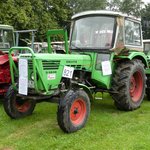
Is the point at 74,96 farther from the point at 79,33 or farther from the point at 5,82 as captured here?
the point at 5,82

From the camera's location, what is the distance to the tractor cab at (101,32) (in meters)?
6.95

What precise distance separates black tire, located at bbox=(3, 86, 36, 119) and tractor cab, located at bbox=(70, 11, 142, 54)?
1600 mm

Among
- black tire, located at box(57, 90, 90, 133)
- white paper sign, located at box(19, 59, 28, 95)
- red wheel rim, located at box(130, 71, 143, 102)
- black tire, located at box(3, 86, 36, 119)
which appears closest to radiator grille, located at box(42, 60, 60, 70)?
white paper sign, located at box(19, 59, 28, 95)

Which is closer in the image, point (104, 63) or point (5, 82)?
point (104, 63)

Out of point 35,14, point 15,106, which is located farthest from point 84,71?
point 35,14

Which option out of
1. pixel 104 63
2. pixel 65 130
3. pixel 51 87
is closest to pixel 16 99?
pixel 51 87

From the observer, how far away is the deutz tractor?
576cm

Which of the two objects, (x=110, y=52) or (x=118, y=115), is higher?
(x=110, y=52)

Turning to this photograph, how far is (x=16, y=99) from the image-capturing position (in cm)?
668

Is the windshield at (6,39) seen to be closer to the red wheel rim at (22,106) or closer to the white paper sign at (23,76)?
the red wheel rim at (22,106)

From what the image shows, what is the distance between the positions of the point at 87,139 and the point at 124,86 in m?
1.93

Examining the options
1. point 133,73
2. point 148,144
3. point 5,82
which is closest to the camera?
point 148,144

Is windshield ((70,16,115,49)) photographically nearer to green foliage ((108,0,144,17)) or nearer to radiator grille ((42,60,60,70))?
radiator grille ((42,60,60,70))

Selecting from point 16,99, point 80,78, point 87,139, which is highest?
point 80,78
